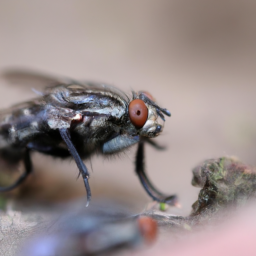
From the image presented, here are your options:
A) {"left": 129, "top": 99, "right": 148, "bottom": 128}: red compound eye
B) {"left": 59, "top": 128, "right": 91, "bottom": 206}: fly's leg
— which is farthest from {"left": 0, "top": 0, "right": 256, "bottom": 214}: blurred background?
{"left": 59, "top": 128, "right": 91, "bottom": 206}: fly's leg

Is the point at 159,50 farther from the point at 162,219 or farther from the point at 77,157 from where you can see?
the point at 162,219

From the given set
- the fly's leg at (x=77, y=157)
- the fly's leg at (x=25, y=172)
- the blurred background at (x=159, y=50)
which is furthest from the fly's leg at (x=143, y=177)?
the blurred background at (x=159, y=50)

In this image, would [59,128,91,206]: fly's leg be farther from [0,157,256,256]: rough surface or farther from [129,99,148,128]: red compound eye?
[129,99,148,128]: red compound eye

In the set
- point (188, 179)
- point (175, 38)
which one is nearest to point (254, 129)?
point (188, 179)

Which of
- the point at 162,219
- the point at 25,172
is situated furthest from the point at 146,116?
the point at 25,172

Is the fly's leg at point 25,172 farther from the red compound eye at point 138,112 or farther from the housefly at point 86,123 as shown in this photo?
the red compound eye at point 138,112
